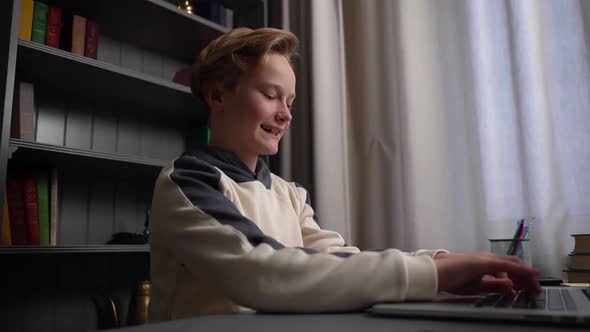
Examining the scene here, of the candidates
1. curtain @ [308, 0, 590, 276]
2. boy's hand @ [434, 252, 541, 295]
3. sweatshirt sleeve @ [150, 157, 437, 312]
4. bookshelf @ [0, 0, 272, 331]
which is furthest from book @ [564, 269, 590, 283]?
bookshelf @ [0, 0, 272, 331]

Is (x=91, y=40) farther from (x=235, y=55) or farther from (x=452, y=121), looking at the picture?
(x=452, y=121)

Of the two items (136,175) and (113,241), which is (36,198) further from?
(136,175)

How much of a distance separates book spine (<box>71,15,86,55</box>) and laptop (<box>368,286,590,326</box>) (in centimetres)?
142

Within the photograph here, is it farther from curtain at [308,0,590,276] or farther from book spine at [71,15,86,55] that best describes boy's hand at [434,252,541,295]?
book spine at [71,15,86,55]

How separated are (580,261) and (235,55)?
956 millimetres

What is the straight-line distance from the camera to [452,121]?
1.62 meters

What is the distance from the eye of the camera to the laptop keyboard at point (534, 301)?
48 centimetres

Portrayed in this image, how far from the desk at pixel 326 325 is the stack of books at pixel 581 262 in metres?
0.85

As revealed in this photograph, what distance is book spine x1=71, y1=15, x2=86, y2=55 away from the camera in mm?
1545

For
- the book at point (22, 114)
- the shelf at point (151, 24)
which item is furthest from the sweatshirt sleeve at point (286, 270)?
the shelf at point (151, 24)

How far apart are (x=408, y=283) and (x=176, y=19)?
1537 mm

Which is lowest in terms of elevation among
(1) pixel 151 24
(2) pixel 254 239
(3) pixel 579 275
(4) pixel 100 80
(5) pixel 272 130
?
(3) pixel 579 275

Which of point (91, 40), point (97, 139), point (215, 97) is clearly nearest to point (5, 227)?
point (97, 139)

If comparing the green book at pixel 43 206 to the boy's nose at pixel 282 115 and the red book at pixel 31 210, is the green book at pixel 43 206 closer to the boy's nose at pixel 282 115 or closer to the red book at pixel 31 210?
the red book at pixel 31 210
